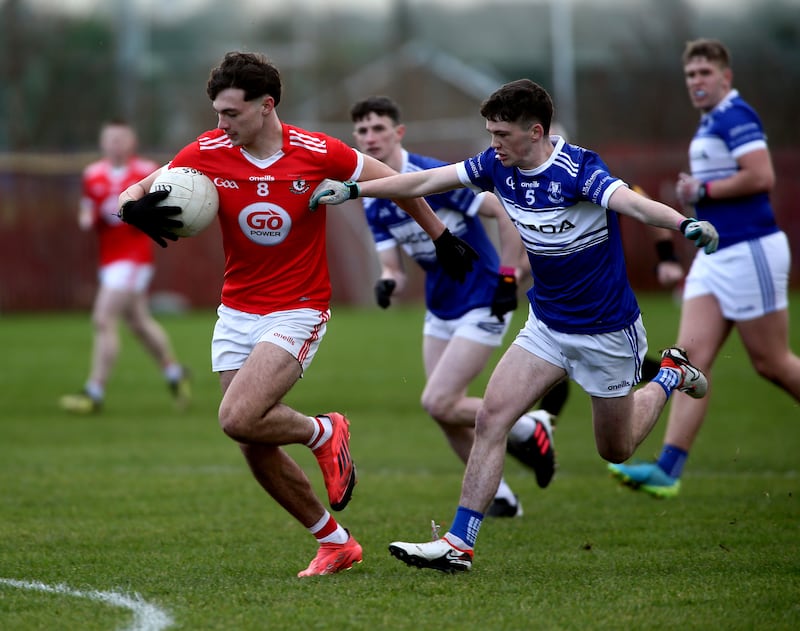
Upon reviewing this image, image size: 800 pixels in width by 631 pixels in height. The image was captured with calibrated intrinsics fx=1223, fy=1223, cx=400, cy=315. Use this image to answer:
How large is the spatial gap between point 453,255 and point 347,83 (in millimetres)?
39820

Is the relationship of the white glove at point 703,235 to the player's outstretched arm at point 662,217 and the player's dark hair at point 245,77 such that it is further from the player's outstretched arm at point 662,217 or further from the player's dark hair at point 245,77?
the player's dark hair at point 245,77

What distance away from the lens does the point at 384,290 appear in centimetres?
763

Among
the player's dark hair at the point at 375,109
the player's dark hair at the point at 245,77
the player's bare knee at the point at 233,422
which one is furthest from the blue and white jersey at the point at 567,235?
the player's dark hair at the point at 375,109

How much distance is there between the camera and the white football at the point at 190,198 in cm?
555

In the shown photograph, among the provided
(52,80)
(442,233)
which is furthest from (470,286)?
(52,80)

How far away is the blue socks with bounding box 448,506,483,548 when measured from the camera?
18.1 feet

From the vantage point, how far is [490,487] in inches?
219

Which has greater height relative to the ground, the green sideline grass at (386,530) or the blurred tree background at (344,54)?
the blurred tree background at (344,54)

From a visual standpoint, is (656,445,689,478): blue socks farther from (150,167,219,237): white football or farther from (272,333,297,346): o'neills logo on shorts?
(150,167,219,237): white football

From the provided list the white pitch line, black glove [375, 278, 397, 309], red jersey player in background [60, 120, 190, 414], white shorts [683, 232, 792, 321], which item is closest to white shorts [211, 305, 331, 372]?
the white pitch line

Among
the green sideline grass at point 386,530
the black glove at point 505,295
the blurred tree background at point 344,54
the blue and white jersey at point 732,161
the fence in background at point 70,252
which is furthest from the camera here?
the blurred tree background at point 344,54

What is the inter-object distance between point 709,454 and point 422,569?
451 centimetres

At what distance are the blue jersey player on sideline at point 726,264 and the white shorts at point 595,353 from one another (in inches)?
79.9

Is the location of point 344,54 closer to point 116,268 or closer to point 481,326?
point 116,268
